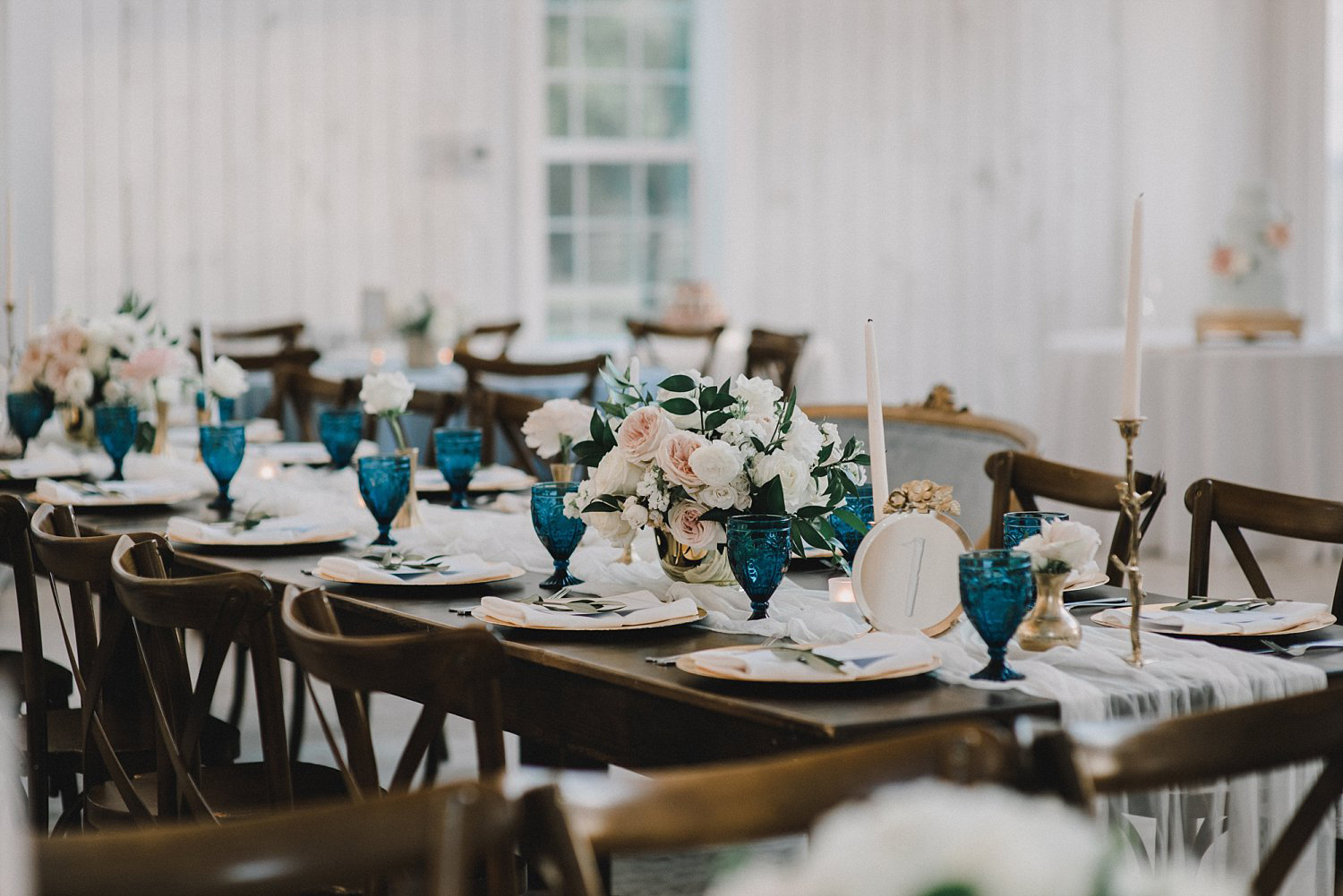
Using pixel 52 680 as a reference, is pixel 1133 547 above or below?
above

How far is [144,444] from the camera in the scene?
11.9 feet

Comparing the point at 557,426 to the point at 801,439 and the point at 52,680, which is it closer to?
the point at 801,439

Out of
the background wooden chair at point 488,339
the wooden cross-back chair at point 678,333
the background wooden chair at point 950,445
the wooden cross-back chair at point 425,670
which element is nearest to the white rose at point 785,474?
the wooden cross-back chair at point 425,670

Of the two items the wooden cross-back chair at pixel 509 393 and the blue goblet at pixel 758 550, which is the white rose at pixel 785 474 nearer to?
the blue goblet at pixel 758 550

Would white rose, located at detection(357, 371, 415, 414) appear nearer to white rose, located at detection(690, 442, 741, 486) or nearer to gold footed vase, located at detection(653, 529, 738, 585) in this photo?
gold footed vase, located at detection(653, 529, 738, 585)

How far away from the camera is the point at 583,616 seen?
1864 millimetres

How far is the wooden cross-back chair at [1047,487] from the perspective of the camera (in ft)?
7.89

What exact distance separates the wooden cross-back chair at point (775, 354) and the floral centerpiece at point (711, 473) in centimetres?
360

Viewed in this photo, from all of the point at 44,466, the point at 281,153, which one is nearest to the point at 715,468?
the point at 44,466

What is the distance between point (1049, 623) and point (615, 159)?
6.76m

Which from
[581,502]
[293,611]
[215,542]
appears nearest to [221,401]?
[215,542]

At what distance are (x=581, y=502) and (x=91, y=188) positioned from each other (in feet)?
19.3

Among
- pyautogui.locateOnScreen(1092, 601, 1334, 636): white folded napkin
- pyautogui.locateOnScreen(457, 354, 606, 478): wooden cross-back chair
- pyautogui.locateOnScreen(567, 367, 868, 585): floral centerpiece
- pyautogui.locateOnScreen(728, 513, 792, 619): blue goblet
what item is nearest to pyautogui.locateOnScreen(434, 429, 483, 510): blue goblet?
pyautogui.locateOnScreen(457, 354, 606, 478): wooden cross-back chair

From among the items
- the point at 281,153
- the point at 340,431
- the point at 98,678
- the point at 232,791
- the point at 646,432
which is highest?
the point at 281,153
